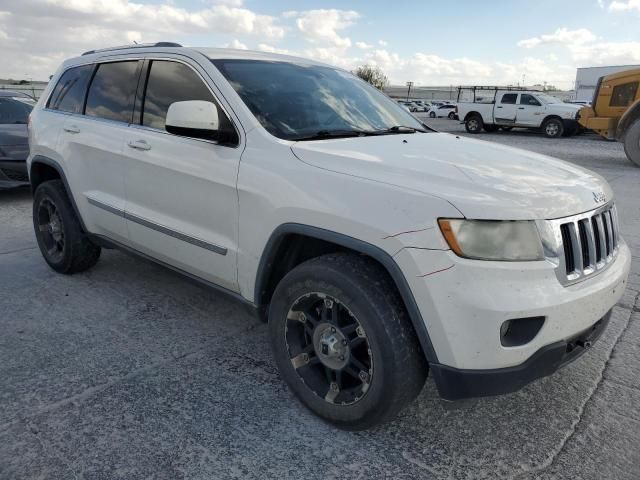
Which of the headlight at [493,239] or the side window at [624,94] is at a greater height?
the side window at [624,94]

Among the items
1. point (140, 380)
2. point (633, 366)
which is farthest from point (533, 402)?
point (140, 380)

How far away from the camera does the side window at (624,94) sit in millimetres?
13375

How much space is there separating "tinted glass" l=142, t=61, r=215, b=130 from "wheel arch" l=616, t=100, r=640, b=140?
39.4 ft

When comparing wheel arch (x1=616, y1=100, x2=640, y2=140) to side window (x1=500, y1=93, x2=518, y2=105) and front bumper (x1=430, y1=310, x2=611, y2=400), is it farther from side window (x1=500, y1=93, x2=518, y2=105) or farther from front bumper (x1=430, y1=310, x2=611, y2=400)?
front bumper (x1=430, y1=310, x2=611, y2=400)

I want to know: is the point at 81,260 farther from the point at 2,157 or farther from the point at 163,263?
the point at 2,157

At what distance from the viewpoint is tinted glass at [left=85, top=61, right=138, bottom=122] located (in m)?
3.80

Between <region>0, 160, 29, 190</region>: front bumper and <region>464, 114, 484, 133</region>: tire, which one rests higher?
<region>0, 160, 29, 190</region>: front bumper

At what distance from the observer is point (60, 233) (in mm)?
4598

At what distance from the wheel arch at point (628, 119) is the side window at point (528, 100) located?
9113 mm

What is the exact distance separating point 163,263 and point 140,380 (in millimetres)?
816

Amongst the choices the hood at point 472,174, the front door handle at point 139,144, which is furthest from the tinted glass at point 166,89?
the hood at point 472,174

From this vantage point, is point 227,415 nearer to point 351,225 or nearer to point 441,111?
point 351,225

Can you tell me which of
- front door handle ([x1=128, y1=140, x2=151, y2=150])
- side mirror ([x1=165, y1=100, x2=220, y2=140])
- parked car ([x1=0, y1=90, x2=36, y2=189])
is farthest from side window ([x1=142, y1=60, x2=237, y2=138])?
parked car ([x1=0, y1=90, x2=36, y2=189])

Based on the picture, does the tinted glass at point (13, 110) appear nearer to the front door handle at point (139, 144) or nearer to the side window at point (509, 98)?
the front door handle at point (139, 144)
